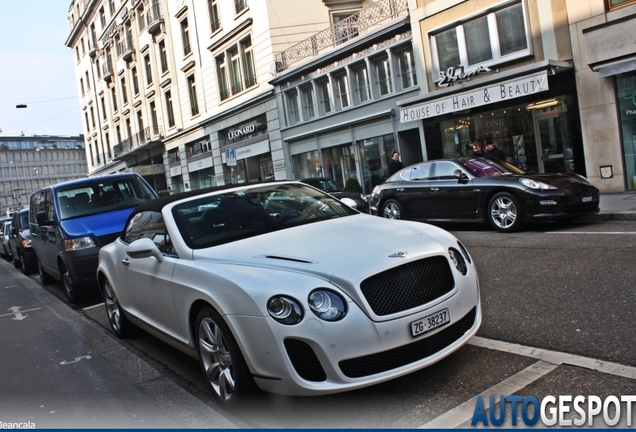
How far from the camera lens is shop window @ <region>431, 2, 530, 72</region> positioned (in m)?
17.3

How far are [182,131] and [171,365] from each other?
3508 centimetres

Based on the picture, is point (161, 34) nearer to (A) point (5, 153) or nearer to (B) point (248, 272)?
(B) point (248, 272)

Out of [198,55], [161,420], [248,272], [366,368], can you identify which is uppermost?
[198,55]

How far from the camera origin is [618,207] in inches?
465

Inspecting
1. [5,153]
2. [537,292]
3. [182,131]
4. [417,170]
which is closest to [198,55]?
[182,131]

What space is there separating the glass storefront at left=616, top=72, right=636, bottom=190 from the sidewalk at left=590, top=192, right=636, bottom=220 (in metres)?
1.06

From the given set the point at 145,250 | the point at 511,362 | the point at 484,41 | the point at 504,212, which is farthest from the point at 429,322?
the point at 484,41

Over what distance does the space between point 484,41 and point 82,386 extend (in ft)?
54.3

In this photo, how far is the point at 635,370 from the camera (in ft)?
12.0

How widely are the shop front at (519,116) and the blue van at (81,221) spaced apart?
11.0 metres

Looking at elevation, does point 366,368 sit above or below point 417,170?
below

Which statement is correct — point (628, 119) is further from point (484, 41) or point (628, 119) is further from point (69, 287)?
point (69, 287)

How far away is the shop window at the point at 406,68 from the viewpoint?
2111cm

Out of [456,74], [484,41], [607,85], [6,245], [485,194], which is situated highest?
[484,41]
